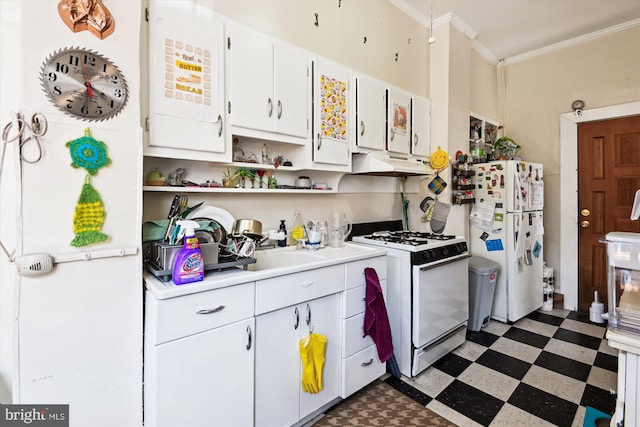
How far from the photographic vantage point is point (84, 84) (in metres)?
1.17

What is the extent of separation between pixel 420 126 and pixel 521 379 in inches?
Result: 85.2

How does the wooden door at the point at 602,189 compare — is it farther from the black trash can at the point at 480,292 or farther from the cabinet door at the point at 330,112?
the cabinet door at the point at 330,112

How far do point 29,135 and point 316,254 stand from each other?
1475mm

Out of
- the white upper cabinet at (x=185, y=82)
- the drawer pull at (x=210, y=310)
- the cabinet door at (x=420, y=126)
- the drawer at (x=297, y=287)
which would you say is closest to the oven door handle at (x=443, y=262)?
the drawer at (x=297, y=287)

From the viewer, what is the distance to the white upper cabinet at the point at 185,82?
4.69 ft

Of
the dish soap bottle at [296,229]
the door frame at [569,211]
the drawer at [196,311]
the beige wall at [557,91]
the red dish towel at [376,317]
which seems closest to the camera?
the drawer at [196,311]

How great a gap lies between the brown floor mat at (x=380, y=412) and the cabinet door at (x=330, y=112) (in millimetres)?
1547

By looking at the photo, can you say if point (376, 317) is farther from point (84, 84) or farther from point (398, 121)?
point (84, 84)

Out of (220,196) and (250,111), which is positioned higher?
(250,111)

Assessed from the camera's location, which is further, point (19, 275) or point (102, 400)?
point (102, 400)

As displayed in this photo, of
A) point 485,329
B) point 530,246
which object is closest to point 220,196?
point 485,329

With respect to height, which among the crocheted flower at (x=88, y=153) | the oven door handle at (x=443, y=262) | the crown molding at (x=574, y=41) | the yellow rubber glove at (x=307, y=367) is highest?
the crown molding at (x=574, y=41)

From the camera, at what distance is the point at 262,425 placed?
149 cm

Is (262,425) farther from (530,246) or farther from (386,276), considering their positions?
(530,246)
